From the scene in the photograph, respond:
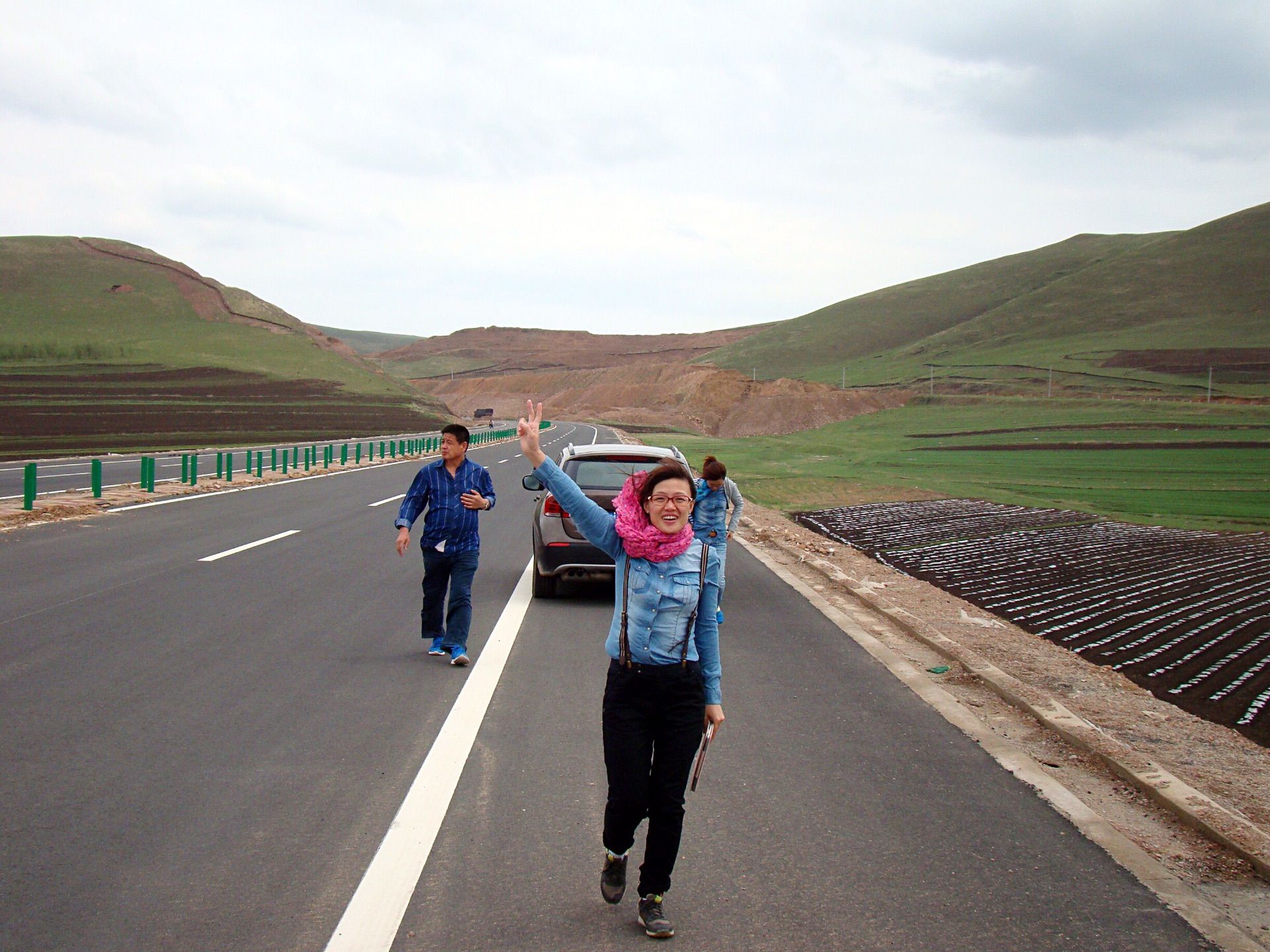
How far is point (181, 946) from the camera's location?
3.48m

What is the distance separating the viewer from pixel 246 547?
47.0ft

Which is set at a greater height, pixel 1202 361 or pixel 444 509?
pixel 1202 361

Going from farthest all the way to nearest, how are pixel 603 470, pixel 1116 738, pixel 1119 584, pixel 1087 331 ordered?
pixel 1087 331
pixel 1119 584
pixel 603 470
pixel 1116 738

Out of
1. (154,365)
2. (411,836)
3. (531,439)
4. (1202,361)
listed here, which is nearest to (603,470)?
(411,836)

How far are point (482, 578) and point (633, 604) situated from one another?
28.7 ft

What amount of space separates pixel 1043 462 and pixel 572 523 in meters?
31.0

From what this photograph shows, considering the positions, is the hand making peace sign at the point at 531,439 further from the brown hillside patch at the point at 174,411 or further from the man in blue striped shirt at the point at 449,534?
the brown hillside patch at the point at 174,411

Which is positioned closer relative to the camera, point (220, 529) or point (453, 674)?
point (453, 674)

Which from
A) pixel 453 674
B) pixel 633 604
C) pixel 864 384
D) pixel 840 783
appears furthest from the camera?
pixel 864 384

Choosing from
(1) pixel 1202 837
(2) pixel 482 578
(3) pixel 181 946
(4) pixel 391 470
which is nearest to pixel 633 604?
(3) pixel 181 946

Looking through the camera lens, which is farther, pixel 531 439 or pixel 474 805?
pixel 474 805

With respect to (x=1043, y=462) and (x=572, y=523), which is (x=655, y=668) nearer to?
(x=572, y=523)

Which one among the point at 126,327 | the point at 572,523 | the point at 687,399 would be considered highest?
the point at 126,327

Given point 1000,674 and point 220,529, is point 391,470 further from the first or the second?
point 1000,674
